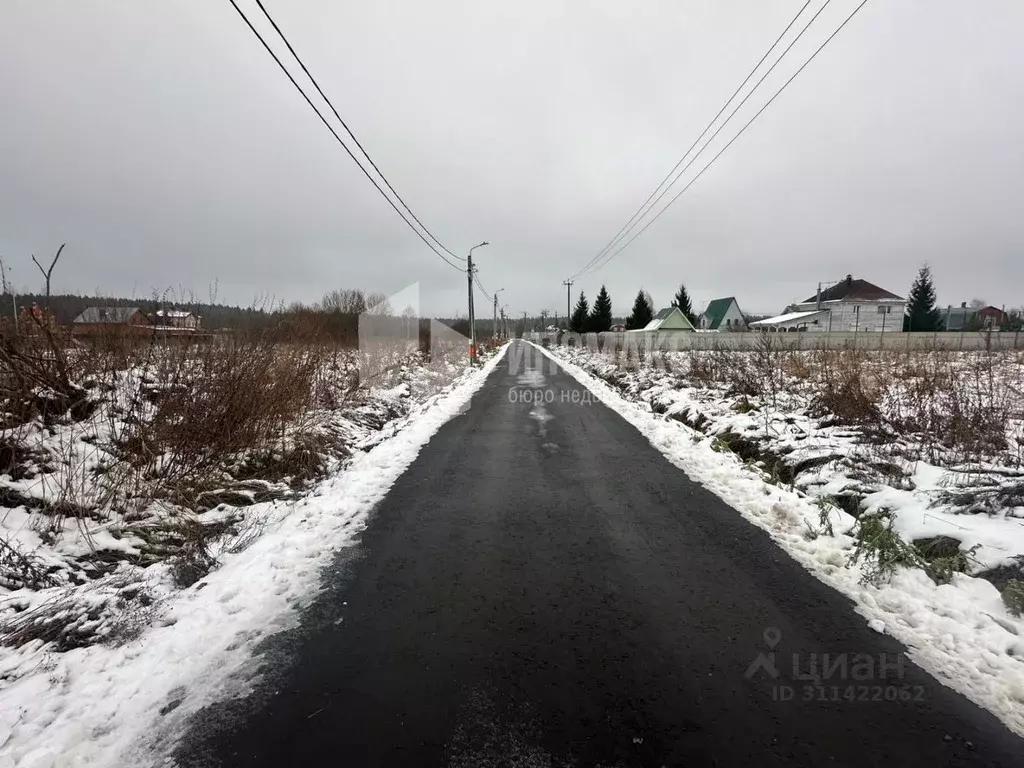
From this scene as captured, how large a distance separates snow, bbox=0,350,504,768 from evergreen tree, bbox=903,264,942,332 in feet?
215

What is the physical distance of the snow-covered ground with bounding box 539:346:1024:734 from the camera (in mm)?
2787

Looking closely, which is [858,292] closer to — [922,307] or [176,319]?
[922,307]

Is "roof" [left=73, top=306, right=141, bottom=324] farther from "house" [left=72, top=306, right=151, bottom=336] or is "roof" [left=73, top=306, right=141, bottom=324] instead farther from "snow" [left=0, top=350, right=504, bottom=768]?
"snow" [left=0, top=350, right=504, bottom=768]

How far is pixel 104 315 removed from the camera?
5930 millimetres

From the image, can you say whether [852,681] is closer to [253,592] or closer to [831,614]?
[831,614]

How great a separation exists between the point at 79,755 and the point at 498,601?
2.21 meters

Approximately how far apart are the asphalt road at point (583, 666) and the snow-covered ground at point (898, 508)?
0.95 feet

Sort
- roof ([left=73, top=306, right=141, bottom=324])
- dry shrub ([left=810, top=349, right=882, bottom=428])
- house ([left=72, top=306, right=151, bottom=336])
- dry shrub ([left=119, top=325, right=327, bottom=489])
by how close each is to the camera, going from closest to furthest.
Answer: dry shrub ([left=119, top=325, right=327, bottom=489])
house ([left=72, top=306, right=151, bottom=336])
roof ([left=73, top=306, right=141, bottom=324])
dry shrub ([left=810, top=349, right=882, bottom=428])

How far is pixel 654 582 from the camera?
363 cm

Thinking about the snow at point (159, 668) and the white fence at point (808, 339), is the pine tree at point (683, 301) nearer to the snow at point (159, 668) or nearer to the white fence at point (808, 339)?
the white fence at point (808, 339)

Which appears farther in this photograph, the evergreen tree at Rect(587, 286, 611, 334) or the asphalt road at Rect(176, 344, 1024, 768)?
the evergreen tree at Rect(587, 286, 611, 334)

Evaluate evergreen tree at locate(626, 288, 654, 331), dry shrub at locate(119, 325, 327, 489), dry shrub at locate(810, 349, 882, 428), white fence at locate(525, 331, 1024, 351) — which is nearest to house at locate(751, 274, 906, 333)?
evergreen tree at locate(626, 288, 654, 331)

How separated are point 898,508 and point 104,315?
9.16 m

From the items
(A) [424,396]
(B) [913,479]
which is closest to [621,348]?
(A) [424,396]
